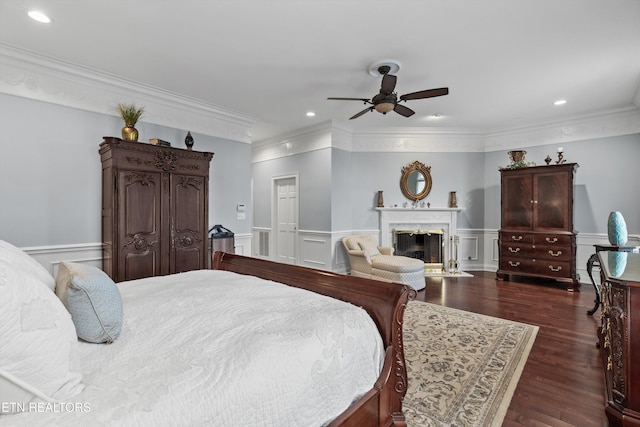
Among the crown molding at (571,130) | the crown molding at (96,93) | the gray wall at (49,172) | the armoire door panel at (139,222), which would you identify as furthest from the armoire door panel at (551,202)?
the gray wall at (49,172)

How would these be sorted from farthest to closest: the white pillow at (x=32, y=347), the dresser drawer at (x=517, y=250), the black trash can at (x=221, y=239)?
the dresser drawer at (x=517, y=250) → the black trash can at (x=221, y=239) → the white pillow at (x=32, y=347)

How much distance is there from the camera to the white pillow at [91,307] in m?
1.07

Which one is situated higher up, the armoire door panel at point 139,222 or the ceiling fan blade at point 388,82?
the ceiling fan blade at point 388,82

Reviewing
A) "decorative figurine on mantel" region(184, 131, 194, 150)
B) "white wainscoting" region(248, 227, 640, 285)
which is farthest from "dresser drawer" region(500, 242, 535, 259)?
"decorative figurine on mantel" region(184, 131, 194, 150)

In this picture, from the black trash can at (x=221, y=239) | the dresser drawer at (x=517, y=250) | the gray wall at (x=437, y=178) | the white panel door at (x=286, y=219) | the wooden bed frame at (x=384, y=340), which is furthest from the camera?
the white panel door at (x=286, y=219)

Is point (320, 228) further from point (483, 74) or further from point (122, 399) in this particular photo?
point (122, 399)

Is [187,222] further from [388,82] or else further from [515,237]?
[515,237]

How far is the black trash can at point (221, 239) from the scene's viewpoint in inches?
169

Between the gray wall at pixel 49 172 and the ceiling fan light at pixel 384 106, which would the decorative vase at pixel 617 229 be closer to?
the ceiling fan light at pixel 384 106

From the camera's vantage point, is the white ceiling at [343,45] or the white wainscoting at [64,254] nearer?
the white ceiling at [343,45]

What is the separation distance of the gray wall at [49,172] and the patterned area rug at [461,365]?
3.69m

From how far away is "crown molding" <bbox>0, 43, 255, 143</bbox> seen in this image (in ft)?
9.95

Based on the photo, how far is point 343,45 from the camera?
2.90 metres

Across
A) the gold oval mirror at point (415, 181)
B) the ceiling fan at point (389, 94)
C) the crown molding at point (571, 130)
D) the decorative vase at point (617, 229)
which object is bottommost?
the decorative vase at point (617, 229)
